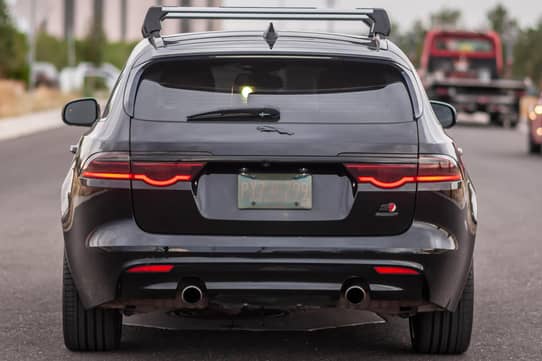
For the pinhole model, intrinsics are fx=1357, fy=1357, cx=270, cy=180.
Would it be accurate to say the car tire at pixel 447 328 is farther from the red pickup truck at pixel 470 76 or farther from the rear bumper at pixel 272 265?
the red pickup truck at pixel 470 76

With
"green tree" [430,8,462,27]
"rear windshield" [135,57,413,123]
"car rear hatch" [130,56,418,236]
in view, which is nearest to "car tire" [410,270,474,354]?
"car rear hatch" [130,56,418,236]

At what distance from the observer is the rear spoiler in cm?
658

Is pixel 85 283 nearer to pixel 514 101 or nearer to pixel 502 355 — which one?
pixel 502 355

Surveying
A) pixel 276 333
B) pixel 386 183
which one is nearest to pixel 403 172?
pixel 386 183

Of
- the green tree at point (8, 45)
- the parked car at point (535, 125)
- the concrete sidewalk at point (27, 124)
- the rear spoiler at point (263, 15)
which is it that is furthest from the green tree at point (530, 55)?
the rear spoiler at point (263, 15)

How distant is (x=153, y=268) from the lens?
5.74 metres

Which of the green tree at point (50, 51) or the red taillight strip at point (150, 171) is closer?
the red taillight strip at point (150, 171)

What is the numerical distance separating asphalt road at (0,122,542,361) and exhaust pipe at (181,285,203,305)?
67 cm

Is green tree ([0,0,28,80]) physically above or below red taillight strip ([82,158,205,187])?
below

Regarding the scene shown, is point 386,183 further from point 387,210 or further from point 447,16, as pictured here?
point 447,16

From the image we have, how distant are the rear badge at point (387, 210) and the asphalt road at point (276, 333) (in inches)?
37.6

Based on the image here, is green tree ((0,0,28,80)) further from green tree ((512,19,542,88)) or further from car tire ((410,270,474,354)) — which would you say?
green tree ((512,19,542,88))

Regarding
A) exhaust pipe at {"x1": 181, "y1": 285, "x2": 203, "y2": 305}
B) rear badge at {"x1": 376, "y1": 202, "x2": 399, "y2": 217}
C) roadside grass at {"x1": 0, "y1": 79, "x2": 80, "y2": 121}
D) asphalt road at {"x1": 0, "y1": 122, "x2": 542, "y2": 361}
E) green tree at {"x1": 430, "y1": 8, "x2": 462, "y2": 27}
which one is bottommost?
green tree at {"x1": 430, "y1": 8, "x2": 462, "y2": 27}

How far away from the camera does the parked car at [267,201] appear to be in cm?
572
